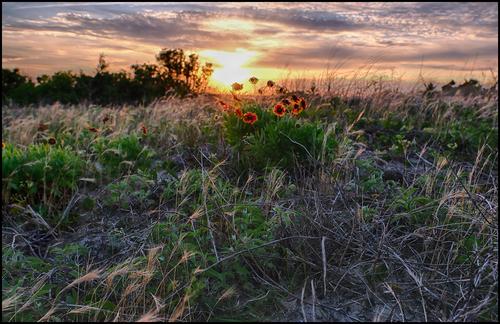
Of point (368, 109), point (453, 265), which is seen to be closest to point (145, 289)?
point (453, 265)

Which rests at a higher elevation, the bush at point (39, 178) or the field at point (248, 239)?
the field at point (248, 239)

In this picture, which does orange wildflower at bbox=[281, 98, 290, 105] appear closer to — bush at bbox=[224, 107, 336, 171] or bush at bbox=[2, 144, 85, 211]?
bush at bbox=[224, 107, 336, 171]

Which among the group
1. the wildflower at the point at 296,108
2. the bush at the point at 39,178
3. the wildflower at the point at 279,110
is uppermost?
the wildflower at the point at 279,110

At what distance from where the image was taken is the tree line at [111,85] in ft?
59.3

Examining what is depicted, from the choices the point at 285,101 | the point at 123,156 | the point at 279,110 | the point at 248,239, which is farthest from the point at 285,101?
the point at 248,239

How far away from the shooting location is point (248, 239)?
3.07 m

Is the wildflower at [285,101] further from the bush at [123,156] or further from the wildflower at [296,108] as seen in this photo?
the bush at [123,156]

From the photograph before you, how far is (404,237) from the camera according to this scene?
3.16m

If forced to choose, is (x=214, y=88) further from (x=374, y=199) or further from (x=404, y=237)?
(x=404, y=237)

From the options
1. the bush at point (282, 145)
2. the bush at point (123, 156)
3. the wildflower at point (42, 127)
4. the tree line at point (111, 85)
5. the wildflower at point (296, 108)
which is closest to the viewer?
the bush at point (282, 145)

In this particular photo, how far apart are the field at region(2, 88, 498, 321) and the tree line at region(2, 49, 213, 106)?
11941 mm

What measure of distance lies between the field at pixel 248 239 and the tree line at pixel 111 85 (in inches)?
470

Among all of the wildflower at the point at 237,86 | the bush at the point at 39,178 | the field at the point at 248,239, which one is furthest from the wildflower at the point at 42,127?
the wildflower at the point at 237,86

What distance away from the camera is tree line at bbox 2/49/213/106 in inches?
712
